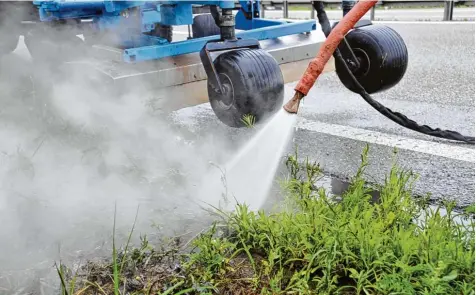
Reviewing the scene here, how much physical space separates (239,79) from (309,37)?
1.26m

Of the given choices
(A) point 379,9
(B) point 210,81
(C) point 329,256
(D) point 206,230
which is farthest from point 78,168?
(A) point 379,9

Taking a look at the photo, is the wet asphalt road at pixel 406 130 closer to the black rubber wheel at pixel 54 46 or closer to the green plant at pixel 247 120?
the green plant at pixel 247 120

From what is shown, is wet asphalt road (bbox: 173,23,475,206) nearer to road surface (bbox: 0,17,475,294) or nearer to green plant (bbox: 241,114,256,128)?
road surface (bbox: 0,17,475,294)

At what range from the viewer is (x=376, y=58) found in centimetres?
321

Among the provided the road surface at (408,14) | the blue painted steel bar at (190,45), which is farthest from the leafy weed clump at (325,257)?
the road surface at (408,14)

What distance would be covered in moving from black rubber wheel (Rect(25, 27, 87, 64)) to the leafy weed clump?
1946 mm

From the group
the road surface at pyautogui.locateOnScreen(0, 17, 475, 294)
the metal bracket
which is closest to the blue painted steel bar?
the road surface at pyautogui.locateOnScreen(0, 17, 475, 294)

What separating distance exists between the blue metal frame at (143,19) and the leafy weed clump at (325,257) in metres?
1.32

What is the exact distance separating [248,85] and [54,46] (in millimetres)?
1645

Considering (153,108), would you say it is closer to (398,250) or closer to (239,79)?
(239,79)

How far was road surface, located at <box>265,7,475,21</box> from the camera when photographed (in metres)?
10.9

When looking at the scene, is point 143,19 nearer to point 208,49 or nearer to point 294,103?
point 208,49

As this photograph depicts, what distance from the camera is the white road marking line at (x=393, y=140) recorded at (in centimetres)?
309

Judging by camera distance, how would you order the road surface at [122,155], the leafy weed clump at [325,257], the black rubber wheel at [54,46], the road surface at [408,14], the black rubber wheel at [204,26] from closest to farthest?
the leafy weed clump at [325,257] < the road surface at [122,155] < the black rubber wheel at [54,46] < the black rubber wheel at [204,26] < the road surface at [408,14]
